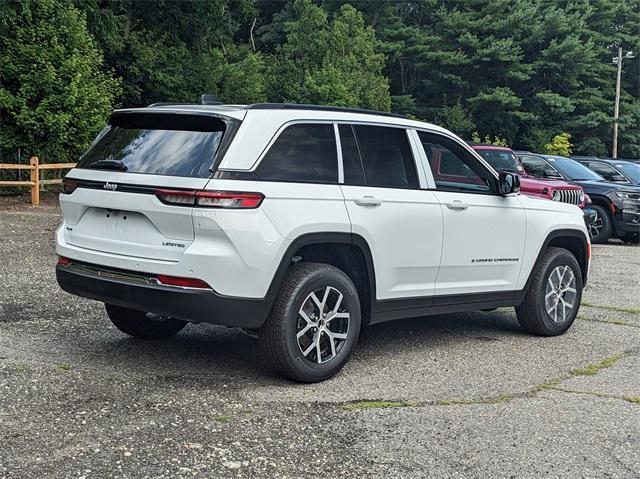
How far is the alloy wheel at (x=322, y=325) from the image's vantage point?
5.50 m

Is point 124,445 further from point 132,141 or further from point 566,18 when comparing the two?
point 566,18

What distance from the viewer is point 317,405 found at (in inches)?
201

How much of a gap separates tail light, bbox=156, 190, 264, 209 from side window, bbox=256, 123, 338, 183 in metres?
0.22

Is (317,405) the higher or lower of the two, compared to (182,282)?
lower

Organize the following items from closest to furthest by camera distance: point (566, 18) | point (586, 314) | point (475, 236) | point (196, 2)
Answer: point (475, 236), point (586, 314), point (196, 2), point (566, 18)

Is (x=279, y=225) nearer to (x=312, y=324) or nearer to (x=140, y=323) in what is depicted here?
(x=312, y=324)

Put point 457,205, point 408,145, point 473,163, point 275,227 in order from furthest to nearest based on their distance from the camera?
point 473,163 → point 457,205 → point 408,145 → point 275,227

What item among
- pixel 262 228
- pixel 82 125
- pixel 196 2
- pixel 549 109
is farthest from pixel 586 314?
pixel 549 109

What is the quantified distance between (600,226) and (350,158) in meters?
12.5

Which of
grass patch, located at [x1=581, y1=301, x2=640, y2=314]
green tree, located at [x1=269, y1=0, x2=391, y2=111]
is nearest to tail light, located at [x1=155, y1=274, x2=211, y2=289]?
grass patch, located at [x1=581, y1=301, x2=640, y2=314]

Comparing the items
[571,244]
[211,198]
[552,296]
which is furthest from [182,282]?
[571,244]

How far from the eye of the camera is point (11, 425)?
4.50 m

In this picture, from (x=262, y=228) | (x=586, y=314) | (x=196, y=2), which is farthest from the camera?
(x=196, y=2)

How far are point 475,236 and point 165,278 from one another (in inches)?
107
